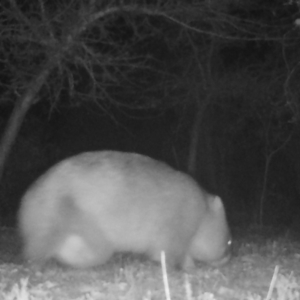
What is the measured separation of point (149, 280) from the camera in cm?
600

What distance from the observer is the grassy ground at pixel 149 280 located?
→ 214 inches

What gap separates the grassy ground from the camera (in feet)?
17.9

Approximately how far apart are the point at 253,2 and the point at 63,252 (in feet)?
19.7

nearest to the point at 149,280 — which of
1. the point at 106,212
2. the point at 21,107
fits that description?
the point at 106,212

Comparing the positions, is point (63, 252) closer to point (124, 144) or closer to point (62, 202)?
point (62, 202)

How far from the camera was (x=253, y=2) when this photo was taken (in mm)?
11234

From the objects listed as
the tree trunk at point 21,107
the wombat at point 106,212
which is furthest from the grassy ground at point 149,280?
the tree trunk at point 21,107

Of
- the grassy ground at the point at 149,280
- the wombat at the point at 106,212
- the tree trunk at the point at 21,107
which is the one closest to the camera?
the grassy ground at the point at 149,280

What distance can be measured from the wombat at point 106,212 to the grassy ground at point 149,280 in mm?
189

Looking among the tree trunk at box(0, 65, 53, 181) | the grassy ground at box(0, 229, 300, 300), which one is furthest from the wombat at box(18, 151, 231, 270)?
the tree trunk at box(0, 65, 53, 181)

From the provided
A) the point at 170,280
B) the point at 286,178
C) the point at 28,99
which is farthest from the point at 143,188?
the point at 286,178

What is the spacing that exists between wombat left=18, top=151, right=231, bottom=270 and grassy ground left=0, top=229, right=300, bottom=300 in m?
0.19

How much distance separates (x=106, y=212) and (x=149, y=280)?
0.88 m

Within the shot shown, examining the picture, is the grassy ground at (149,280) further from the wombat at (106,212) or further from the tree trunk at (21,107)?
the tree trunk at (21,107)
